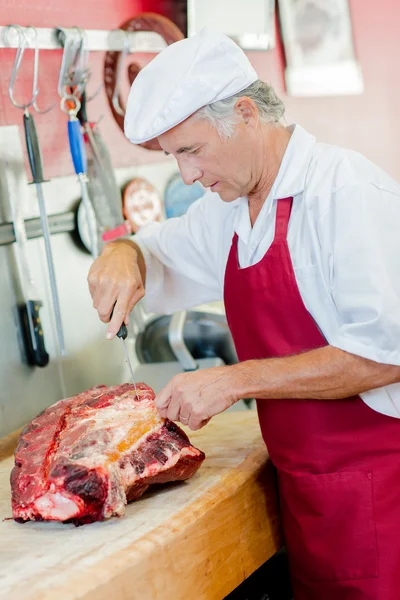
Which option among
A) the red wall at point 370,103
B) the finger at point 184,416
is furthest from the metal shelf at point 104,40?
the red wall at point 370,103

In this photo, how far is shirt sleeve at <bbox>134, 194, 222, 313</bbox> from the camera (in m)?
2.34

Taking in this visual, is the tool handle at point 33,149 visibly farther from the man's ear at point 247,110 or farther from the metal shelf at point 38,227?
the man's ear at point 247,110

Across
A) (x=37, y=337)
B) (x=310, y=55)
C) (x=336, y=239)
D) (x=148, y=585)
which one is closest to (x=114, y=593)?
(x=148, y=585)

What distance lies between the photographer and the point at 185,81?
1.78 meters

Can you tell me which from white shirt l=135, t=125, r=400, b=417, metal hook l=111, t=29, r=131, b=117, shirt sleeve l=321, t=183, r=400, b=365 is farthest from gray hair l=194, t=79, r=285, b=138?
metal hook l=111, t=29, r=131, b=117

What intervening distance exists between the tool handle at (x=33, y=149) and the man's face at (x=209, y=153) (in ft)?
1.90

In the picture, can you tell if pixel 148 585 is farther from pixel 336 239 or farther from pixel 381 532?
pixel 336 239

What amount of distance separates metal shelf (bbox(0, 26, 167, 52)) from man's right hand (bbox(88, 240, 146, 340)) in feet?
2.26

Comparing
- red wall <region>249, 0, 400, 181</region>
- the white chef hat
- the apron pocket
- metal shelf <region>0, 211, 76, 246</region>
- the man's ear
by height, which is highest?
red wall <region>249, 0, 400, 181</region>

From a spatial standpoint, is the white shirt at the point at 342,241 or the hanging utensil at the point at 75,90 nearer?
the white shirt at the point at 342,241

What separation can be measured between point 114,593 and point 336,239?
2.75ft

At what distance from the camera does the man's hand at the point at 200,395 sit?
71.4 inches

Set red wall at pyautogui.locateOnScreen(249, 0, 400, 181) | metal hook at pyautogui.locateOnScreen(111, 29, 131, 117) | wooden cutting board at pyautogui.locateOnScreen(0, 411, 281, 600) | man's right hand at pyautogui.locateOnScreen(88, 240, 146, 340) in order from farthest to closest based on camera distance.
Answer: red wall at pyautogui.locateOnScreen(249, 0, 400, 181), metal hook at pyautogui.locateOnScreen(111, 29, 131, 117), man's right hand at pyautogui.locateOnScreen(88, 240, 146, 340), wooden cutting board at pyautogui.locateOnScreen(0, 411, 281, 600)

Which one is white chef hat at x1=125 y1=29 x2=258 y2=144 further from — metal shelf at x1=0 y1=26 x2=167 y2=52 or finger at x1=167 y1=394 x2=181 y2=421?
metal shelf at x1=0 y1=26 x2=167 y2=52
